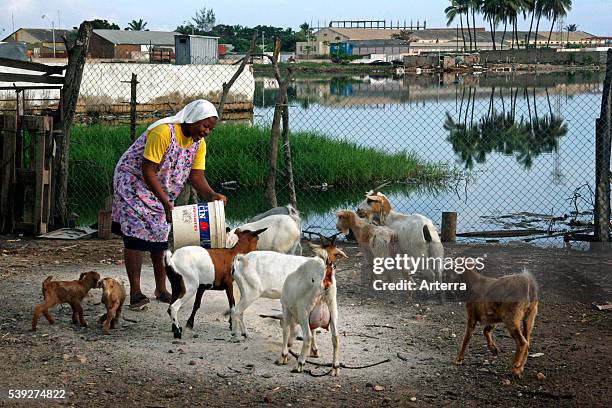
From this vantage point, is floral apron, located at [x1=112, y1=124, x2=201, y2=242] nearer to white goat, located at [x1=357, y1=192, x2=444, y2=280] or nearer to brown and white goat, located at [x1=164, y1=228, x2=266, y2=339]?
brown and white goat, located at [x1=164, y1=228, x2=266, y2=339]

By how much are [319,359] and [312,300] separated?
0.53m

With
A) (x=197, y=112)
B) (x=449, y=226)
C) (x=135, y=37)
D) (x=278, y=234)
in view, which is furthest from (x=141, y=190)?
(x=135, y=37)

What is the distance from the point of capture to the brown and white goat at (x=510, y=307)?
239 inches

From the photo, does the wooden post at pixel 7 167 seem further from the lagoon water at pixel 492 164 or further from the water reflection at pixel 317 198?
the water reflection at pixel 317 198

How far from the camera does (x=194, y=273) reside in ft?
22.7

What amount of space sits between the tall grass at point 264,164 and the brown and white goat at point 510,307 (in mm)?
10567

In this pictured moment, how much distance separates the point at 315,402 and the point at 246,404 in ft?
1.34

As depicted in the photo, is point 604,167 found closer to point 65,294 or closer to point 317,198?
point 65,294

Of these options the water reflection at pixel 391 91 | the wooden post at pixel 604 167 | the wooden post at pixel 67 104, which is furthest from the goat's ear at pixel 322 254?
the water reflection at pixel 391 91

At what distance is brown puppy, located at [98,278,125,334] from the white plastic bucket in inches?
21.4

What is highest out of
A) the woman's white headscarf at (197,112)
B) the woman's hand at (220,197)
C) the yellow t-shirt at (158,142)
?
the woman's white headscarf at (197,112)

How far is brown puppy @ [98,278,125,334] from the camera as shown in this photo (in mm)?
6898

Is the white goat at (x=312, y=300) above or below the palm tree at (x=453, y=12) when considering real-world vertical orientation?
below

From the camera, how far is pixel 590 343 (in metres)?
6.94
